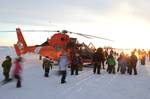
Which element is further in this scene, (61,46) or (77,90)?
(61,46)

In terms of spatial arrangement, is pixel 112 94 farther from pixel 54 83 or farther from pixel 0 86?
pixel 0 86

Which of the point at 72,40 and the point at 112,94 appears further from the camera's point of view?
the point at 72,40

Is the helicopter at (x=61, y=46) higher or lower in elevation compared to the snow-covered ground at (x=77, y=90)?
higher

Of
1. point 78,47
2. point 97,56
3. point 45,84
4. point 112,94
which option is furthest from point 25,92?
point 78,47

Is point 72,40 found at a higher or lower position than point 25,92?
higher

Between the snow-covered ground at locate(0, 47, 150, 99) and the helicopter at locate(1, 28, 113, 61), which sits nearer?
the snow-covered ground at locate(0, 47, 150, 99)

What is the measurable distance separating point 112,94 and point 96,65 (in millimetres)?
8304

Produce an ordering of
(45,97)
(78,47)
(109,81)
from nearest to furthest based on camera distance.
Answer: (45,97) < (109,81) < (78,47)

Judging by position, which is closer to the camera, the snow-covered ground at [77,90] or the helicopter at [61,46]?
the snow-covered ground at [77,90]

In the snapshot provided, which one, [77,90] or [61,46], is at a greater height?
[61,46]

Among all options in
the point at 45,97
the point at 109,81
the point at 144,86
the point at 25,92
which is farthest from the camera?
the point at 109,81

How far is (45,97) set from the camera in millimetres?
13656

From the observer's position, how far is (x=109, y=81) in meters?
18.7

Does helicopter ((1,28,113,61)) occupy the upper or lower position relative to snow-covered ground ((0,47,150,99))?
upper
